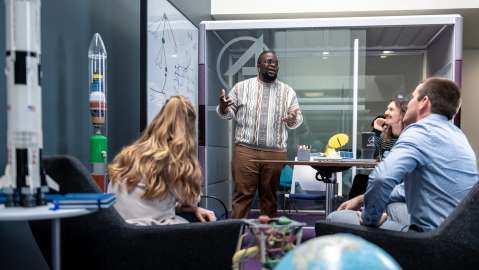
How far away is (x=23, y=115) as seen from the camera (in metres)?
1.44

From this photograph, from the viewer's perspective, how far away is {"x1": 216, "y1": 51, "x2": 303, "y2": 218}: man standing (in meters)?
3.90

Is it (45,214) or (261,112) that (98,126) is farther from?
(261,112)

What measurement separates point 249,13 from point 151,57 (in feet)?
8.98

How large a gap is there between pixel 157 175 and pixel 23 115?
52cm

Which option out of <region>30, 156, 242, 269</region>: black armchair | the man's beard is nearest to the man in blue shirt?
<region>30, 156, 242, 269</region>: black armchair

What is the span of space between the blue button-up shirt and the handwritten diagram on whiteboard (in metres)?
2.15

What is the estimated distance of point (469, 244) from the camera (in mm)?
1403

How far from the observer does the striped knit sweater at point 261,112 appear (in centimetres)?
394

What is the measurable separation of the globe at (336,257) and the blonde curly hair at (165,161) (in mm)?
1054

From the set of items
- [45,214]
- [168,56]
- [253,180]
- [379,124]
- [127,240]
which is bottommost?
[253,180]

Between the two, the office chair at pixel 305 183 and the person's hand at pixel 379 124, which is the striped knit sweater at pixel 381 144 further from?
the office chair at pixel 305 183

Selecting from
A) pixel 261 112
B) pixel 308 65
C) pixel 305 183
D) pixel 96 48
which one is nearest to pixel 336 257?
pixel 96 48

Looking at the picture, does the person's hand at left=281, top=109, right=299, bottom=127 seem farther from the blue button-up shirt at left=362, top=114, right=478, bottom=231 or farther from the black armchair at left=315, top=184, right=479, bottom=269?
the black armchair at left=315, top=184, right=479, bottom=269

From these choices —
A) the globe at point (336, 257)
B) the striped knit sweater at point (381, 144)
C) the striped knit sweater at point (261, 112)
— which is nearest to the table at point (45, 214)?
the globe at point (336, 257)
